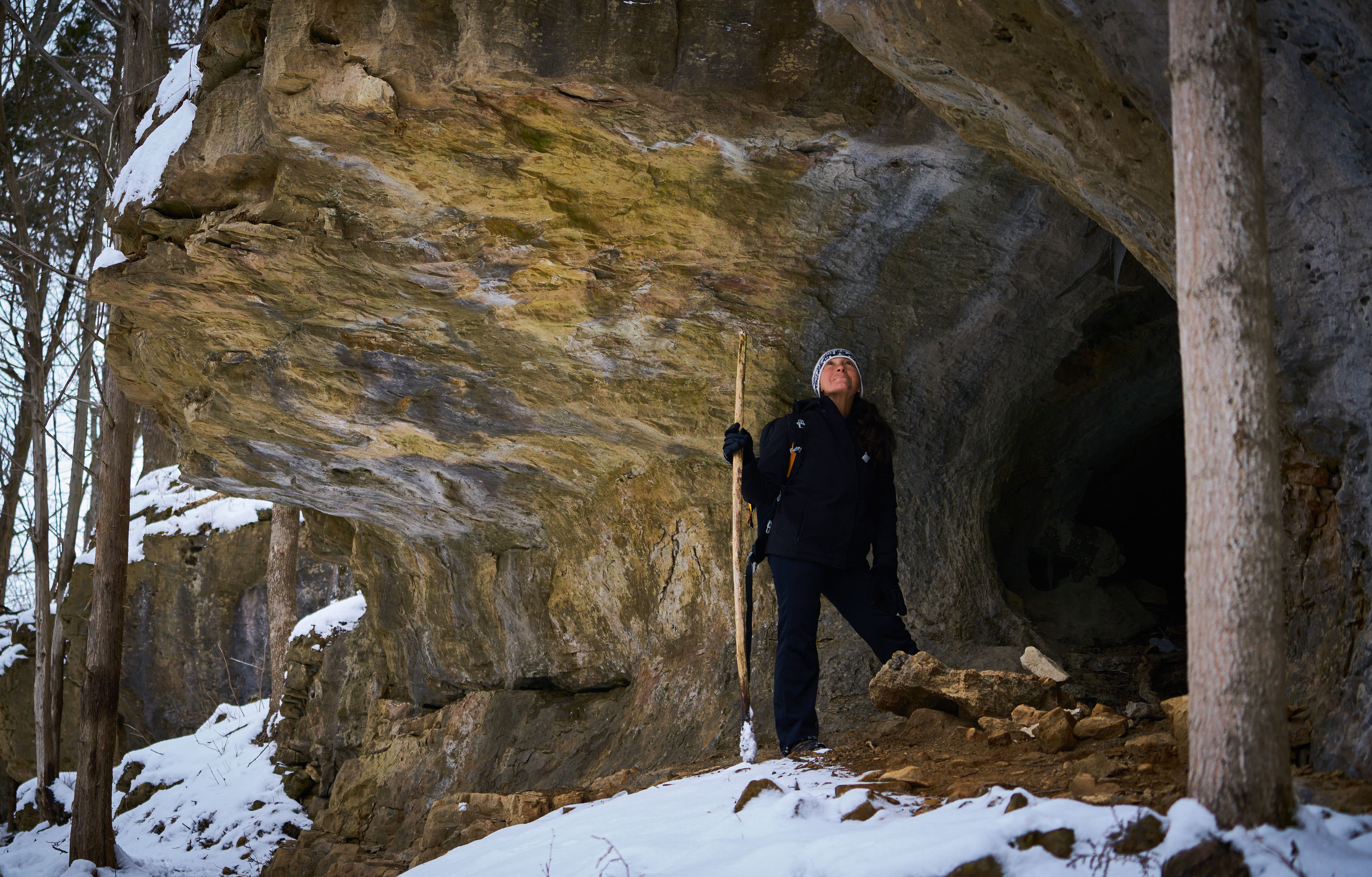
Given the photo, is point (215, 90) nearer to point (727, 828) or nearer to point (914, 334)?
point (914, 334)

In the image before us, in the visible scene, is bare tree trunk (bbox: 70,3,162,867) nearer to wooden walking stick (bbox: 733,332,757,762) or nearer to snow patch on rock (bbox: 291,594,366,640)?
snow patch on rock (bbox: 291,594,366,640)

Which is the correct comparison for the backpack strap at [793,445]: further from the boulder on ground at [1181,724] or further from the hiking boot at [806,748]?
the boulder on ground at [1181,724]

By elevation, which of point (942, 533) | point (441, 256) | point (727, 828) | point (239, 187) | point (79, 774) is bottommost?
point (79, 774)

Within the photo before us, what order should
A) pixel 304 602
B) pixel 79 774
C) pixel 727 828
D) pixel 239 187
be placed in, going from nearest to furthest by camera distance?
pixel 727 828 → pixel 239 187 → pixel 79 774 → pixel 304 602

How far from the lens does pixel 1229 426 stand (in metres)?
2.64

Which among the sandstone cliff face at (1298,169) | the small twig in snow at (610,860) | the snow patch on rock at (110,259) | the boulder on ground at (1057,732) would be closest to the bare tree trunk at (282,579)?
the snow patch on rock at (110,259)

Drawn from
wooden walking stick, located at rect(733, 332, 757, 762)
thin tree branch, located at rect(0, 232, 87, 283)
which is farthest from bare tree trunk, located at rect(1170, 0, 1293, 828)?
thin tree branch, located at rect(0, 232, 87, 283)

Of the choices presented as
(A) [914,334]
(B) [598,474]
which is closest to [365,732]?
(B) [598,474]

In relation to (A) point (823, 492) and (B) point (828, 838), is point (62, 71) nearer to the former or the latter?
(A) point (823, 492)

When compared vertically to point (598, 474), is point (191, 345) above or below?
above

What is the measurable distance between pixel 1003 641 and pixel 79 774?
8282 millimetres

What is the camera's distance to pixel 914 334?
620 cm

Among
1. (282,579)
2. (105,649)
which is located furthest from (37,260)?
(282,579)

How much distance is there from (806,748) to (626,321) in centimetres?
285
